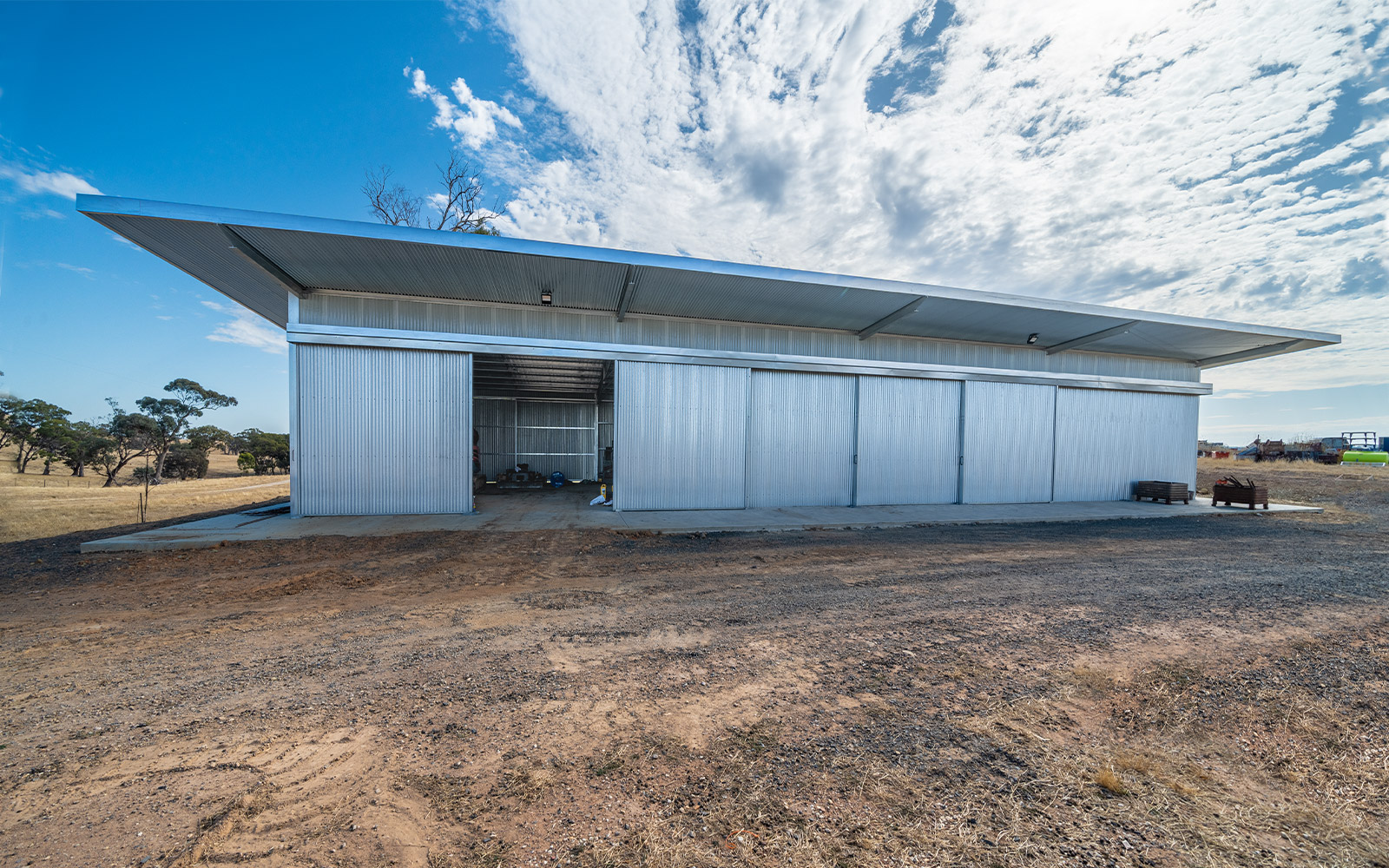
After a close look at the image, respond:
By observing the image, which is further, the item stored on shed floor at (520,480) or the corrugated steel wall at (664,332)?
Result: the item stored on shed floor at (520,480)

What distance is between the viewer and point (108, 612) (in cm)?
571

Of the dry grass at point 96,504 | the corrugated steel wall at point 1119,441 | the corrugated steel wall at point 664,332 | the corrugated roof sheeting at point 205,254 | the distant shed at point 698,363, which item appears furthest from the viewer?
the corrugated steel wall at point 1119,441

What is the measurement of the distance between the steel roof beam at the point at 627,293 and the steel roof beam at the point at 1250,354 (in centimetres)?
2260

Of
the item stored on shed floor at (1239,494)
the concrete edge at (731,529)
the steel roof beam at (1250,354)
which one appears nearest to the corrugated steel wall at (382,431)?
the concrete edge at (731,529)

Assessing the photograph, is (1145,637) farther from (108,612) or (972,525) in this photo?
(108,612)

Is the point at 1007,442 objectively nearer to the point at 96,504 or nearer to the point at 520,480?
the point at 520,480

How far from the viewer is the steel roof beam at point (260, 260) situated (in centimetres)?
982

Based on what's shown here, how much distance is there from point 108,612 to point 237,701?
3.97 metres

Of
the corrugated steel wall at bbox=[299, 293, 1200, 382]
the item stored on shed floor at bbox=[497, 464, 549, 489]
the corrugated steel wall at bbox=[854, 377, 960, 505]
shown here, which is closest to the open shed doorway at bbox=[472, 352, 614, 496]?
the item stored on shed floor at bbox=[497, 464, 549, 489]

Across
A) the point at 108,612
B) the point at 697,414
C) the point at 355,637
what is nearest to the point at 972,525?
the point at 697,414

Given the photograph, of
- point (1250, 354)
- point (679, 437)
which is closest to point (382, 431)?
point (679, 437)

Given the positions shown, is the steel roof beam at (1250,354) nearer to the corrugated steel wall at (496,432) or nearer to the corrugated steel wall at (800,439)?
the corrugated steel wall at (800,439)

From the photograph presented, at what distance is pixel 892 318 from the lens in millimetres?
14086

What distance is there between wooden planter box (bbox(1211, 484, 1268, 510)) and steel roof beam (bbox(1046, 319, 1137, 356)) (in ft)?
24.3
